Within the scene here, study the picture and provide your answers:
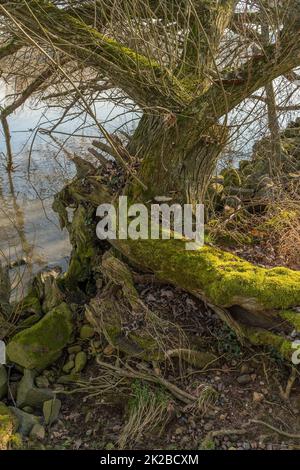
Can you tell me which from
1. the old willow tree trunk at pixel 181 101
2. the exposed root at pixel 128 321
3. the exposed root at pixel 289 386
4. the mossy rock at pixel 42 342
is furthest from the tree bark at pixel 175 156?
the exposed root at pixel 289 386

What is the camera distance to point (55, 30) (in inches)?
171

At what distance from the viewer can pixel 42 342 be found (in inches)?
170

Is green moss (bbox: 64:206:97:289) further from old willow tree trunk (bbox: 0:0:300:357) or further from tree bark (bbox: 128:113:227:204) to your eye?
tree bark (bbox: 128:113:227:204)

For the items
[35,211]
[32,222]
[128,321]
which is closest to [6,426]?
[128,321]

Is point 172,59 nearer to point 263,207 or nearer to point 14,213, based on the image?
point 263,207

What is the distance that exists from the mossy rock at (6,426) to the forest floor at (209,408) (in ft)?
0.73

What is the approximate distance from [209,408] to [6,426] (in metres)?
1.65

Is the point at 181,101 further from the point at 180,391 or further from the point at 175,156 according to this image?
the point at 180,391

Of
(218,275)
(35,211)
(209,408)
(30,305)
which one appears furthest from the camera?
(35,211)

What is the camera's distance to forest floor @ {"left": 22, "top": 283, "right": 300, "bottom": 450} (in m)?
3.44

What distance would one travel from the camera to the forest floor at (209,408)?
11.3 feet

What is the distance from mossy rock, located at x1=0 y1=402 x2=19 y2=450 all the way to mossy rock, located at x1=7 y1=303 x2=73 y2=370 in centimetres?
52

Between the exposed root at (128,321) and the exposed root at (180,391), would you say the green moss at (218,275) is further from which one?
the exposed root at (180,391)

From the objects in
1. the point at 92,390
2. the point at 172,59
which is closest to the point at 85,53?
the point at 172,59
